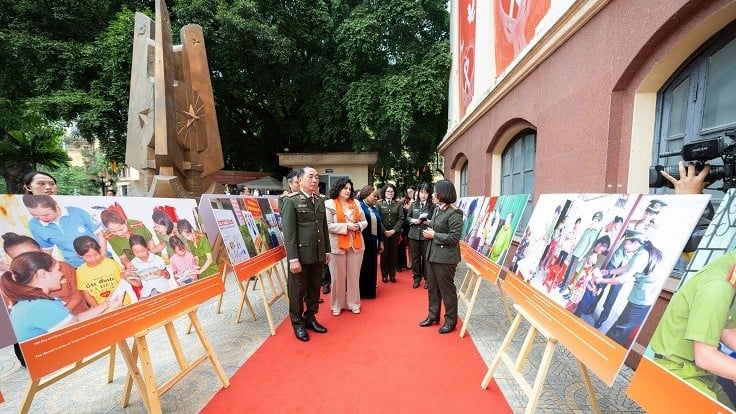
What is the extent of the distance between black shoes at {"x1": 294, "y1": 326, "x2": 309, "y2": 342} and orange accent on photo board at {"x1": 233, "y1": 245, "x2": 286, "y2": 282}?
2.52ft

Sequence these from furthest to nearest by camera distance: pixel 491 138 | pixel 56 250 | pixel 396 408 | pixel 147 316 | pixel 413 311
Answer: pixel 491 138 → pixel 413 311 → pixel 396 408 → pixel 147 316 → pixel 56 250

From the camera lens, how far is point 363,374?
8.73ft

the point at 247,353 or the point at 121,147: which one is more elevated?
the point at 121,147

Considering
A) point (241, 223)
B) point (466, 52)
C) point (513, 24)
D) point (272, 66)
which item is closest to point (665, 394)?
point (241, 223)

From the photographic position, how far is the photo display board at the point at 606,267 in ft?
4.24

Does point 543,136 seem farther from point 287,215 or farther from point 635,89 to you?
point 287,215

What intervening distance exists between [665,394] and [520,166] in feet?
17.3

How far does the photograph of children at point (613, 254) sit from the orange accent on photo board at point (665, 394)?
12 centimetres

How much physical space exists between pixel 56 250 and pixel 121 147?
12220mm

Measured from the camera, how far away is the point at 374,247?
15.3 ft

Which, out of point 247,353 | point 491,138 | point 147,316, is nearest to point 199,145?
point 247,353

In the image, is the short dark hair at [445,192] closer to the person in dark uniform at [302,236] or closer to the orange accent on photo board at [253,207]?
the person in dark uniform at [302,236]

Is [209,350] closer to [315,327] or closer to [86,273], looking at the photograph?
[86,273]

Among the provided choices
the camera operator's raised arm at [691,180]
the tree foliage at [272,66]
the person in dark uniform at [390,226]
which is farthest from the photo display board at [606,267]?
the tree foliage at [272,66]
